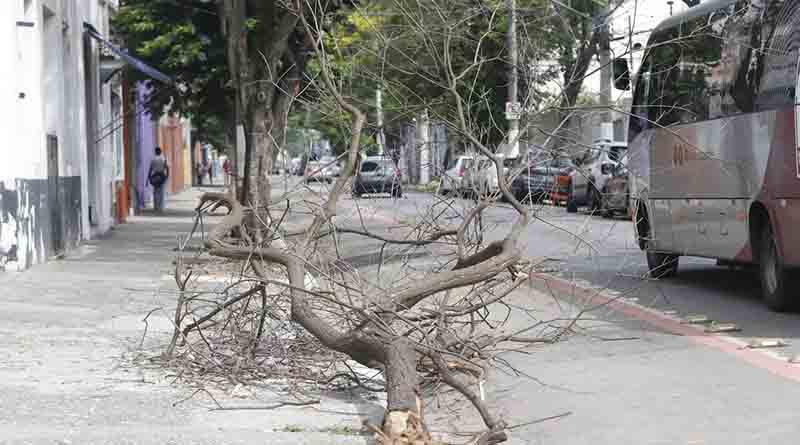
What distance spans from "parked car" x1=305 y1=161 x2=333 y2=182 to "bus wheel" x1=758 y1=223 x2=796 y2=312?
4.33 m

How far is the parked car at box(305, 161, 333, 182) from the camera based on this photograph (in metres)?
11.1

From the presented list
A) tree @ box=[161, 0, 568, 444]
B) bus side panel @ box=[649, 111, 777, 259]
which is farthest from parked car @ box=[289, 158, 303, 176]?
bus side panel @ box=[649, 111, 777, 259]

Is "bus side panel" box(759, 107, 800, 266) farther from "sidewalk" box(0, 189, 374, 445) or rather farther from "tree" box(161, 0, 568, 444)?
"sidewalk" box(0, 189, 374, 445)

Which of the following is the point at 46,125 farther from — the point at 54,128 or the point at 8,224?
the point at 8,224

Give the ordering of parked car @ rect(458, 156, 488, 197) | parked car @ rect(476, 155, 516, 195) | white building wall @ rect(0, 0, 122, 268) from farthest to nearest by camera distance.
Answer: white building wall @ rect(0, 0, 122, 268), parked car @ rect(458, 156, 488, 197), parked car @ rect(476, 155, 516, 195)

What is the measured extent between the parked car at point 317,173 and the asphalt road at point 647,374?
1.06ft

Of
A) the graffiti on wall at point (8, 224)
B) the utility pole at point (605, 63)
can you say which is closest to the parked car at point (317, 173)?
the utility pole at point (605, 63)

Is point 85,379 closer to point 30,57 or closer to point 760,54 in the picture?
point 760,54

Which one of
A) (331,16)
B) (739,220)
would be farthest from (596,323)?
(331,16)

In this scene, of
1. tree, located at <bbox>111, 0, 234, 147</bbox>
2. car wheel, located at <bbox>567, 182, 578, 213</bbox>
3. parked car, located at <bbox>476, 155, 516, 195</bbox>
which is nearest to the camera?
parked car, located at <bbox>476, 155, 516, 195</bbox>

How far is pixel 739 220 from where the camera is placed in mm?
13898

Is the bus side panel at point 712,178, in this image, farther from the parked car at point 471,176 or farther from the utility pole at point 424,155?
the parked car at point 471,176

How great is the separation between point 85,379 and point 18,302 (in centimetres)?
518

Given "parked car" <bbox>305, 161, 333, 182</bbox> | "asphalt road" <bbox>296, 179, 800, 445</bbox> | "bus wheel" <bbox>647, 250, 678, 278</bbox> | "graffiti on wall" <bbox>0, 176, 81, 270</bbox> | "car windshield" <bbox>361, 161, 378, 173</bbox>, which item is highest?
"parked car" <bbox>305, 161, 333, 182</bbox>
